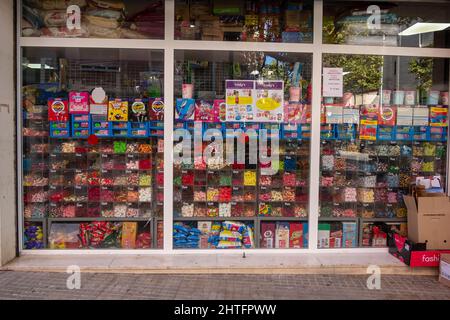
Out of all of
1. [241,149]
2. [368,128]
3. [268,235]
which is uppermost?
[368,128]

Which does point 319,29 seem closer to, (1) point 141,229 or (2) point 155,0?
(2) point 155,0

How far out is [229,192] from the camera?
19.6 feet

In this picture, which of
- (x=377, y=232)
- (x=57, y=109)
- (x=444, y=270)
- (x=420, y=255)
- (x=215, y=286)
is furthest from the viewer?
(x=377, y=232)

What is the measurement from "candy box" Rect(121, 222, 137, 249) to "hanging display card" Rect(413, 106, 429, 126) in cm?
440

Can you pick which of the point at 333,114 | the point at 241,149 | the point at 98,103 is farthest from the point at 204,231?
the point at 333,114

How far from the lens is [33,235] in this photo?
5738 mm

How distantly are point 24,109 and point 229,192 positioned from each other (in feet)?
10.2

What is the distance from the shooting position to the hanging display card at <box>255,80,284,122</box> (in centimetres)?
584

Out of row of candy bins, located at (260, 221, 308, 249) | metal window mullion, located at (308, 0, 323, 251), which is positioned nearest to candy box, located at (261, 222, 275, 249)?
row of candy bins, located at (260, 221, 308, 249)

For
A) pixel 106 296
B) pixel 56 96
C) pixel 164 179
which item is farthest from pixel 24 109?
pixel 106 296

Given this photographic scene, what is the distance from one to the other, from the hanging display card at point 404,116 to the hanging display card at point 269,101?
175 centimetres

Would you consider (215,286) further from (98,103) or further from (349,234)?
(98,103)

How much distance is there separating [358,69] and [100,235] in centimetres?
444

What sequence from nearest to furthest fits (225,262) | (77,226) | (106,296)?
(106,296), (225,262), (77,226)
